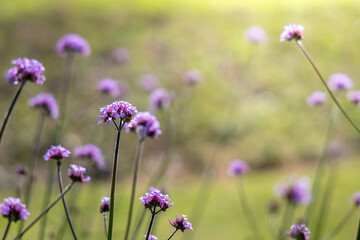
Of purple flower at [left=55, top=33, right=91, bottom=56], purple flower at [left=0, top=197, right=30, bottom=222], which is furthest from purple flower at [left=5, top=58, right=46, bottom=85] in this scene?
purple flower at [left=55, top=33, right=91, bottom=56]

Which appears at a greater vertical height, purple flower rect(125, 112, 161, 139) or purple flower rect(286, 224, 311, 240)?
purple flower rect(125, 112, 161, 139)

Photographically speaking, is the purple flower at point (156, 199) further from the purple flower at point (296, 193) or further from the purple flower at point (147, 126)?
the purple flower at point (296, 193)

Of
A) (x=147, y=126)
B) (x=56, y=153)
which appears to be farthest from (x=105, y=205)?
(x=147, y=126)

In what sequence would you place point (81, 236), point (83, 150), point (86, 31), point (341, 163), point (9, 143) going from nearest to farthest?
point (83, 150), point (81, 236), point (341, 163), point (9, 143), point (86, 31)

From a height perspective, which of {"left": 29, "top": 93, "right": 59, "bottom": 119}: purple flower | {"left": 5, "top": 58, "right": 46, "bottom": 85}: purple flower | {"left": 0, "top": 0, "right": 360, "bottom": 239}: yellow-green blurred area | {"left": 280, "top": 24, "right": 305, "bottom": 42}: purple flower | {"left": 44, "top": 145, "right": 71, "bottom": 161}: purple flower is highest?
{"left": 0, "top": 0, "right": 360, "bottom": 239}: yellow-green blurred area

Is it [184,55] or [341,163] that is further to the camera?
[184,55]

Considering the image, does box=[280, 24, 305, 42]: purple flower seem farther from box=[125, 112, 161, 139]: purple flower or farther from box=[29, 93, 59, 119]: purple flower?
box=[29, 93, 59, 119]: purple flower

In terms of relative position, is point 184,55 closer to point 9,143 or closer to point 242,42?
point 242,42

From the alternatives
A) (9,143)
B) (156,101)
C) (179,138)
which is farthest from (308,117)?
(9,143)
